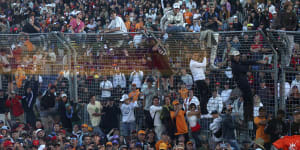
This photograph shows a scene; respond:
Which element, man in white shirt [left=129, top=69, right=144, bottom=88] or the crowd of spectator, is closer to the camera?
A: the crowd of spectator

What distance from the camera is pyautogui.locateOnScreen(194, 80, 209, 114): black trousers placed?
30.3ft

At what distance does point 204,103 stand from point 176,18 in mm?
2224

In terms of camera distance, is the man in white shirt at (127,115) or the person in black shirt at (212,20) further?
the person in black shirt at (212,20)

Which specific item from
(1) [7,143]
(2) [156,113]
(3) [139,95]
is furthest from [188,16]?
(1) [7,143]

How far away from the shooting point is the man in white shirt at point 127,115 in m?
10.4

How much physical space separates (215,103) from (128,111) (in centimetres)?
225

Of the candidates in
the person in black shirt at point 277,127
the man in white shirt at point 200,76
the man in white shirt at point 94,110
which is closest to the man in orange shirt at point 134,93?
the man in white shirt at point 94,110

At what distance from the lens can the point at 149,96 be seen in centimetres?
1007

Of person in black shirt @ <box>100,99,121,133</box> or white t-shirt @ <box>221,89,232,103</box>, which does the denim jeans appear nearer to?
person in black shirt @ <box>100,99,121,133</box>

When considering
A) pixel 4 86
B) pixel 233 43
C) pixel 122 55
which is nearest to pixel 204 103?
pixel 233 43

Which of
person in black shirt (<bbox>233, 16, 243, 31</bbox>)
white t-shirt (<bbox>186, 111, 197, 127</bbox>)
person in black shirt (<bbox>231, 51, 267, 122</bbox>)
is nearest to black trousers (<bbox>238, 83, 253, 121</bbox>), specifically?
person in black shirt (<bbox>231, 51, 267, 122</bbox>)

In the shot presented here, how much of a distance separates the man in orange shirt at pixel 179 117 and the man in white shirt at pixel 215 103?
2.36ft

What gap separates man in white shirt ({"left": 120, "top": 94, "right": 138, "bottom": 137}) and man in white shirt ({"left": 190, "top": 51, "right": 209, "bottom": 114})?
175 centimetres

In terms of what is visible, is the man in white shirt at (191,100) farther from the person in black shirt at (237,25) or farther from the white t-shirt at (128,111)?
the person in black shirt at (237,25)
